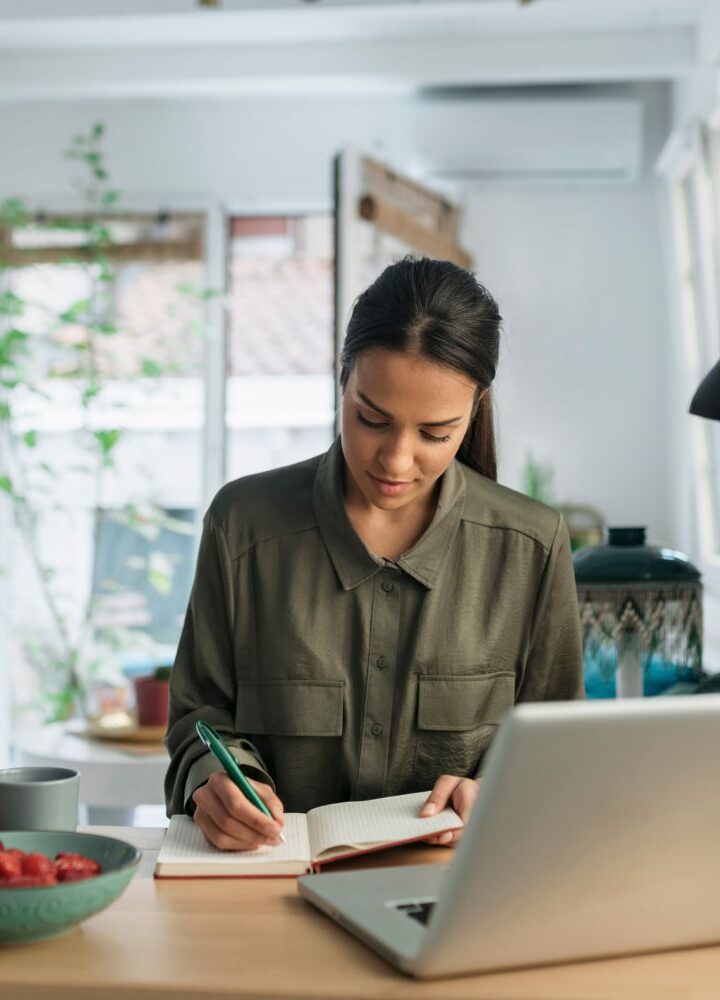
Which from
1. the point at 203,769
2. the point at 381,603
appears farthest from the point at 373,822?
the point at 381,603

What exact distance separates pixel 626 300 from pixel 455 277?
3.17 m

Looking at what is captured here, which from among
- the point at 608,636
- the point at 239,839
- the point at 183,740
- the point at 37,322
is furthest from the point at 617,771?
the point at 37,322

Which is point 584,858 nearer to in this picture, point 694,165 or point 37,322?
point 694,165

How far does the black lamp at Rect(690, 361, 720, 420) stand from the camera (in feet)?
5.65

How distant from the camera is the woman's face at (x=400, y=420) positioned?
53.8 inches

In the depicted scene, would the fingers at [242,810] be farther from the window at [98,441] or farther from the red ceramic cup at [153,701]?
the window at [98,441]

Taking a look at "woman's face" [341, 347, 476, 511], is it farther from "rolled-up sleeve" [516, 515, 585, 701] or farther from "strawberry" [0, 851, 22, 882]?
"strawberry" [0, 851, 22, 882]

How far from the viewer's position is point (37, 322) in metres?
4.69

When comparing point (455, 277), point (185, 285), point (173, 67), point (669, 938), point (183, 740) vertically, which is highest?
point (173, 67)

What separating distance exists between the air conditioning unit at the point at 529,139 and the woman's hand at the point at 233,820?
3.58 meters

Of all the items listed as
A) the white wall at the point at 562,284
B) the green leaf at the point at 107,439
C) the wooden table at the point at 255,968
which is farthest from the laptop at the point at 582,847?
the white wall at the point at 562,284

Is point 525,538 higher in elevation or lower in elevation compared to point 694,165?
lower

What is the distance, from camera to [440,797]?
1.26 metres

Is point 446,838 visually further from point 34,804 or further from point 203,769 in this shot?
point 34,804
